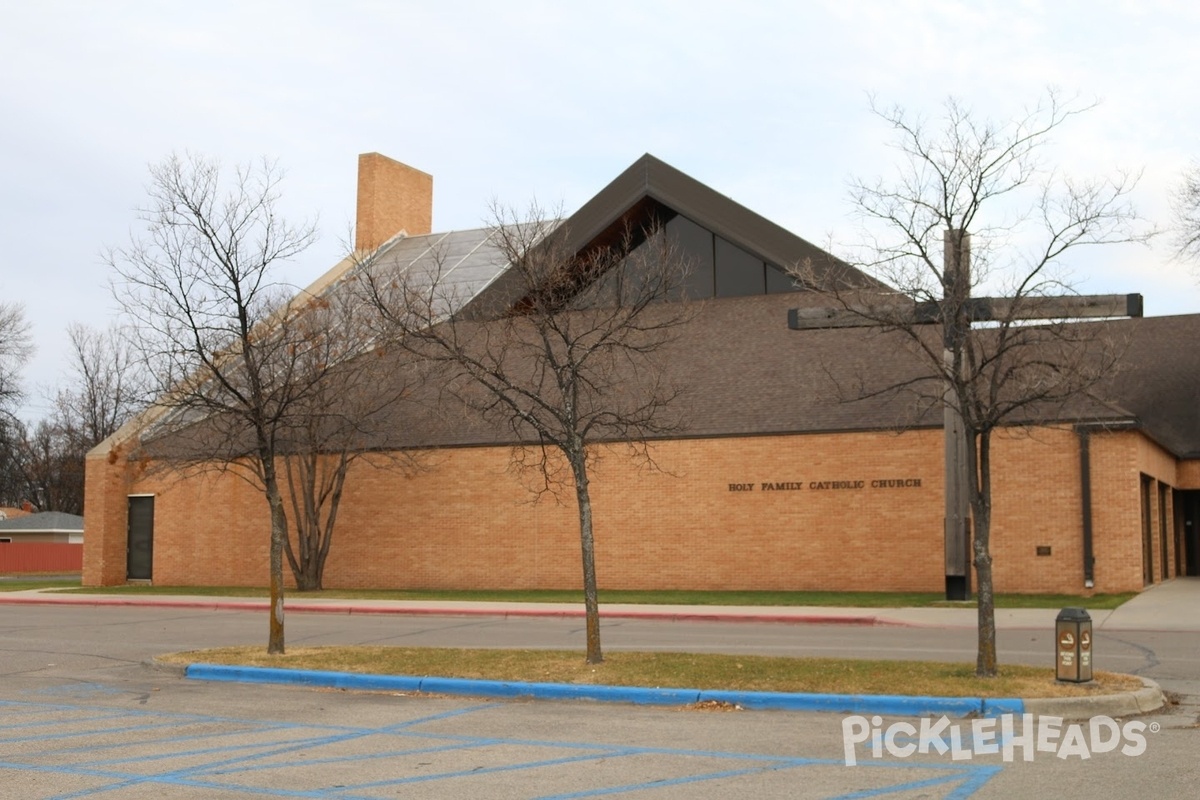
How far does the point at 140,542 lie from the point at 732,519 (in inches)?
694

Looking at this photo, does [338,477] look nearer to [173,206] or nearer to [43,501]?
[173,206]

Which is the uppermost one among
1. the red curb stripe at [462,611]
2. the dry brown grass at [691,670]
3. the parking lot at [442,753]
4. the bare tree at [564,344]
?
the bare tree at [564,344]

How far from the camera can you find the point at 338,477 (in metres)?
31.5

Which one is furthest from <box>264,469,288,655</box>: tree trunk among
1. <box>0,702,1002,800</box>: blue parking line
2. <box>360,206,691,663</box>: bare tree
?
<box>0,702,1002,800</box>: blue parking line

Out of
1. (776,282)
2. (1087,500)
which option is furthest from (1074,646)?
(776,282)

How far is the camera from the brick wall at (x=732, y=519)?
25.7 meters

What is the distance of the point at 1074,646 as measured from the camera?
11.6 m

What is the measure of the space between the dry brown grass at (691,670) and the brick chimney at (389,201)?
31887 millimetres

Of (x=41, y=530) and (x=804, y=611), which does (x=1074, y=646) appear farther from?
(x=41, y=530)

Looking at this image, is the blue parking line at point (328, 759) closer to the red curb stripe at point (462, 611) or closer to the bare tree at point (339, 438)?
the red curb stripe at point (462, 611)

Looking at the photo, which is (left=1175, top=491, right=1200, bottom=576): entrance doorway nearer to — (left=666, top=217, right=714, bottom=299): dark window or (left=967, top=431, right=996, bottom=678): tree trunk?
(left=666, top=217, right=714, bottom=299): dark window

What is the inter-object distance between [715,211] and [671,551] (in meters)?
9.79

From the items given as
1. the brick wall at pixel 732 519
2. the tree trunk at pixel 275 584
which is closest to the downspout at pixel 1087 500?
the brick wall at pixel 732 519

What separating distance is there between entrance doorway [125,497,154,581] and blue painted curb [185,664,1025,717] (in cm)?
2237
